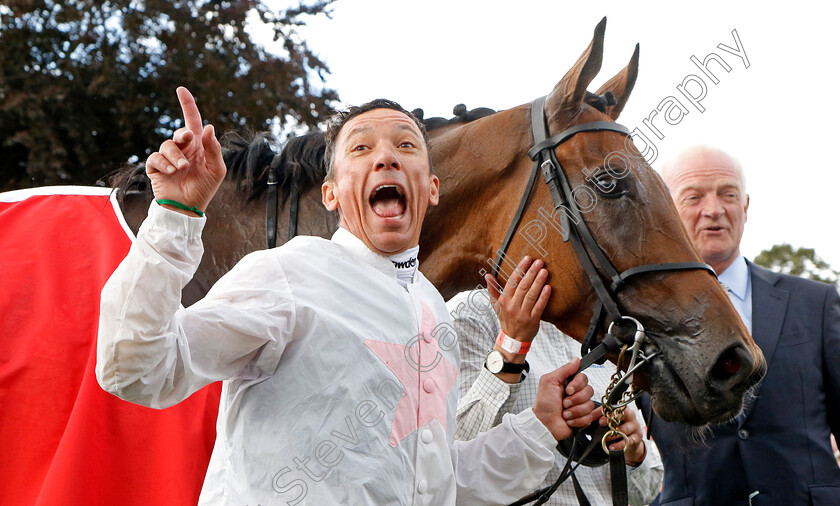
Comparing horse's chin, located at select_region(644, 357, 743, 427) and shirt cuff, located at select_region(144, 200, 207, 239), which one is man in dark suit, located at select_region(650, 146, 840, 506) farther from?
shirt cuff, located at select_region(144, 200, 207, 239)

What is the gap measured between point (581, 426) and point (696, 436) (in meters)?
1.01

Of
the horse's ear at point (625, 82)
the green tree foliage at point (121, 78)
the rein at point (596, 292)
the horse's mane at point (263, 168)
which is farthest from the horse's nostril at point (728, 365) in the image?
the green tree foliage at point (121, 78)

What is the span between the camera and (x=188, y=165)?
1479mm

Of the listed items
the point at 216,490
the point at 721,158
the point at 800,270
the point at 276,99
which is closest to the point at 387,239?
the point at 216,490

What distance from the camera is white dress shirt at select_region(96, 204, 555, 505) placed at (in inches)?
55.2

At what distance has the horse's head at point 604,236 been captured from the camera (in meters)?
2.38

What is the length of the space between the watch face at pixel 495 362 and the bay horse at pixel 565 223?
0.25 m

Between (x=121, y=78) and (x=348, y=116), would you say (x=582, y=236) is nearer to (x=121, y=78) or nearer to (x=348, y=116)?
(x=348, y=116)

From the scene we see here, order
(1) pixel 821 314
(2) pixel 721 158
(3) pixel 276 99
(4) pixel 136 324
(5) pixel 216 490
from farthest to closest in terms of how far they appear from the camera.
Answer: (3) pixel 276 99 → (2) pixel 721 158 → (1) pixel 821 314 → (5) pixel 216 490 → (4) pixel 136 324

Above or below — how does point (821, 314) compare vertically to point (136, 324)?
above

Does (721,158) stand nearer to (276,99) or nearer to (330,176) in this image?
(330,176)

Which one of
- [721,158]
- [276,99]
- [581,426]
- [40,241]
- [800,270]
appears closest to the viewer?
[581,426]

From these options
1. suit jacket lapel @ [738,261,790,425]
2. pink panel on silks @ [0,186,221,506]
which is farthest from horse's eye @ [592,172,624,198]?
pink panel on silks @ [0,186,221,506]

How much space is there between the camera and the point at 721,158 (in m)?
3.93
